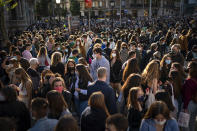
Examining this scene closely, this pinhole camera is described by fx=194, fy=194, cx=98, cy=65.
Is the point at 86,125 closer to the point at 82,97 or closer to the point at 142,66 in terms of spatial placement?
the point at 82,97

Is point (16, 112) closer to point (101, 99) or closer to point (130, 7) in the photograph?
point (101, 99)

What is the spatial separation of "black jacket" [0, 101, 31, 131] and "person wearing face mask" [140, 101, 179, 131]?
2.00 metres

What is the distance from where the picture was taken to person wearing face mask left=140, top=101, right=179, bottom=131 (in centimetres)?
276

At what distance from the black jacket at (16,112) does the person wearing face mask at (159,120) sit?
200 cm

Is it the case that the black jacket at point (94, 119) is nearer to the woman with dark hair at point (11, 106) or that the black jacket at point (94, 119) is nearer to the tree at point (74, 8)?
the woman with dark hair at point (11, 106)

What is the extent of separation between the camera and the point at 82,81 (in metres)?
4.51

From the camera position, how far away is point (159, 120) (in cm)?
280

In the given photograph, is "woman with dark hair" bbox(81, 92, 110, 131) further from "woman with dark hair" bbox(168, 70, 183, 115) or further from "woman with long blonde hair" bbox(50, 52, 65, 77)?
"woman with long blonde hair" bbox(50, 52, 65, 77)

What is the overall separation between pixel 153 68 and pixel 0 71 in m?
5.04

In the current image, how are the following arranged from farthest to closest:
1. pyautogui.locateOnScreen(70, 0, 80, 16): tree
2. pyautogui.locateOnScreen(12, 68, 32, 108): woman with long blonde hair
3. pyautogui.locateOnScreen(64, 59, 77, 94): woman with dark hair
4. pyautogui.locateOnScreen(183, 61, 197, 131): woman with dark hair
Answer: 1. pyautogui.locateOnScreen(70, 0, 80, 16): tree
2. pyautogui.locateOnScreen(64, 59, 77, 94): woman with dark hair
3. pyautogui.locateOnScreen(12, 68, 32, 108): woman with long blonde hair
4. pyautogui.locateOnScreen(183, 61, 197, 131): woman with dark hair

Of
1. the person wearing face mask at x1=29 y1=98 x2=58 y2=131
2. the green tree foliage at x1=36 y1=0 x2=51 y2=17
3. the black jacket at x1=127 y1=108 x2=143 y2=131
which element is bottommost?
the black jacket at x1=127 y1=108 x2=143 y2=131

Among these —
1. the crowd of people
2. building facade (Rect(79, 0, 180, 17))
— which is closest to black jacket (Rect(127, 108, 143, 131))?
the crowd of people

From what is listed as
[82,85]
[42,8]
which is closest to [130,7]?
[42,8]

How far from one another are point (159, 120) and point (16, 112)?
7.52 ft
